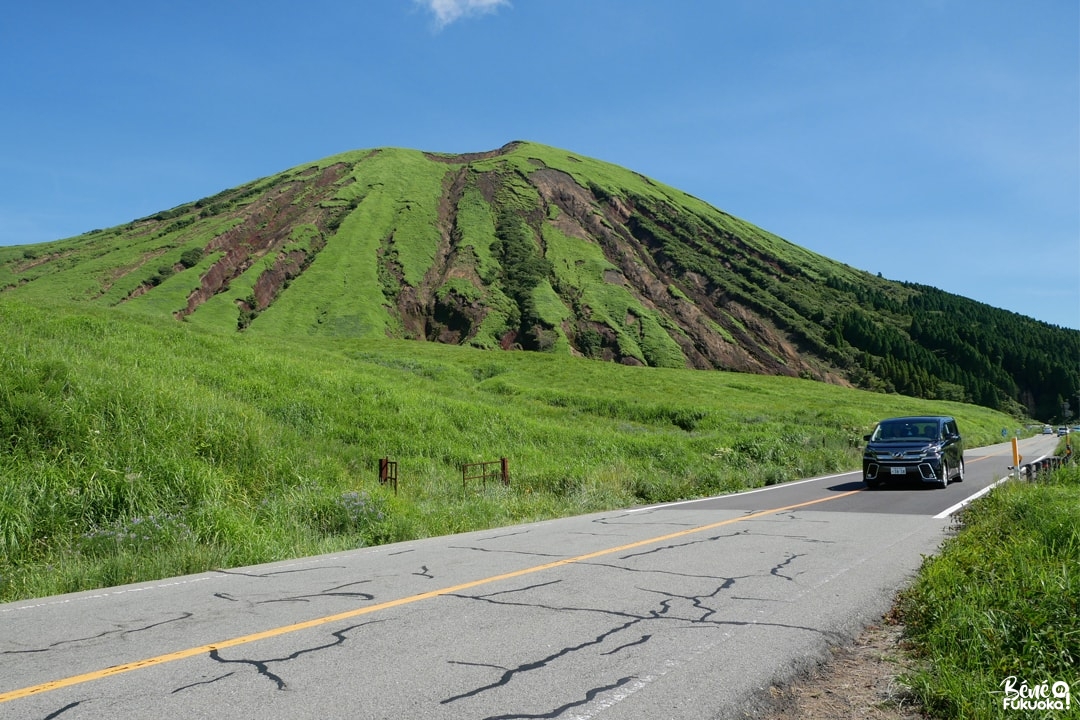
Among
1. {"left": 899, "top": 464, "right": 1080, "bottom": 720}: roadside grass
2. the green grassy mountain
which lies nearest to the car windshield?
{"left": 899, "top": 464, "right": 1080, "bottom": 720}: roadside grass

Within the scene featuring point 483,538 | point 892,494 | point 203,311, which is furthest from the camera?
point 203,311

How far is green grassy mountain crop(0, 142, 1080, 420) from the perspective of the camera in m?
91.9

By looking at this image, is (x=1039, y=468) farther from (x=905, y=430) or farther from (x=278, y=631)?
(x=278, y=631)

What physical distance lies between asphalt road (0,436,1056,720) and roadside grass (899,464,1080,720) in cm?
64

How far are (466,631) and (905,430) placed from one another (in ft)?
50.3

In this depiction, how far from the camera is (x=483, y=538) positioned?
9.89 meters

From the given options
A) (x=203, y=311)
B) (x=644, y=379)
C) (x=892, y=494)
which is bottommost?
(x=892, y=494)

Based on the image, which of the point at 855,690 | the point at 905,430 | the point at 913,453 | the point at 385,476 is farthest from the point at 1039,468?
the point at 385,476

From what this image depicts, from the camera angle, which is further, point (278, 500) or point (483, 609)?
point (278, 500)

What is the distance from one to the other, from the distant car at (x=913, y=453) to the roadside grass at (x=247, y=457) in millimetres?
3233

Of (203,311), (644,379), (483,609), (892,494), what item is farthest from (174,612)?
(203,311)

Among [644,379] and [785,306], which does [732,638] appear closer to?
[644,379]

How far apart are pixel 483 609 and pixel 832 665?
2.58 m

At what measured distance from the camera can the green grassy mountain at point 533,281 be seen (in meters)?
91.9
